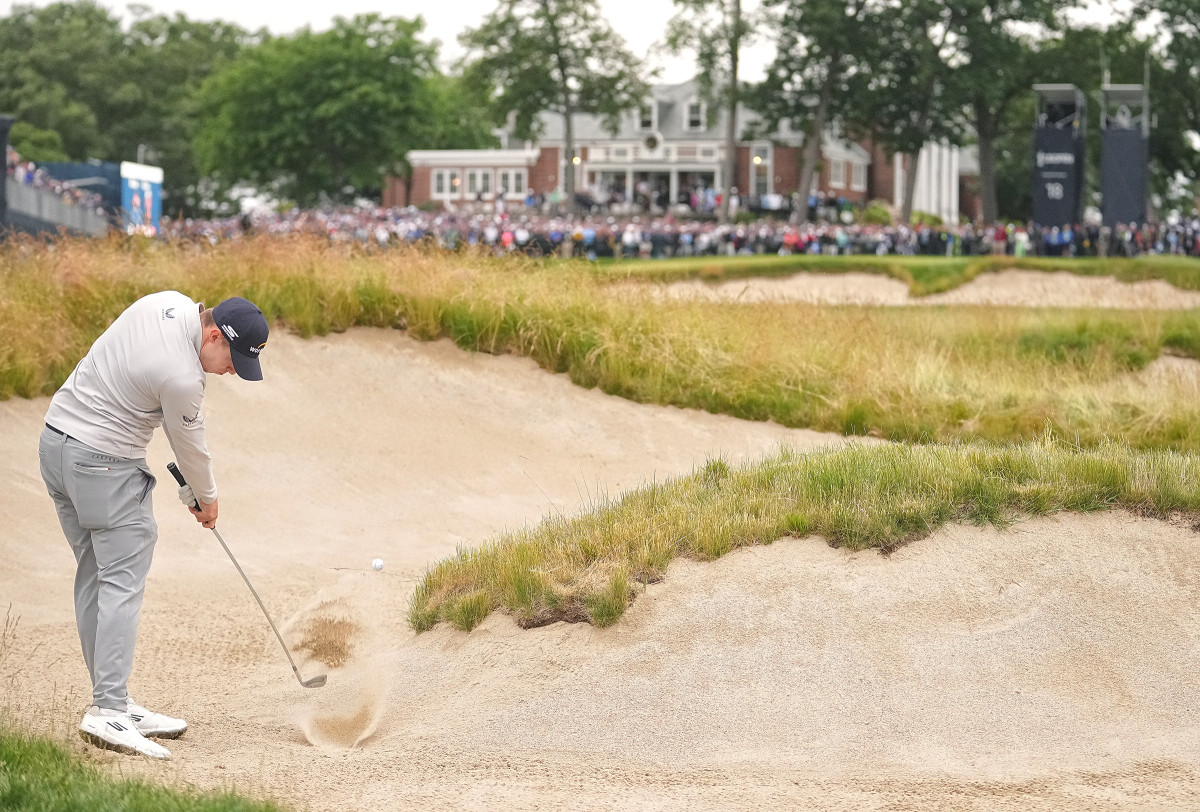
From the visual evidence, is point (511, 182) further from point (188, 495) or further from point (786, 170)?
point (188, 495)

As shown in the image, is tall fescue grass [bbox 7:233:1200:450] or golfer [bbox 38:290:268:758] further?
tall fescue grass [bbox 7:233:1200:450]

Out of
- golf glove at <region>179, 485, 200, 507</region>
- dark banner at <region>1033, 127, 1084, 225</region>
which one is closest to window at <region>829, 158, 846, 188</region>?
dark banner at <region>1033, 127, 1084, 225</region>

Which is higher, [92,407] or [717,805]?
[92,407]

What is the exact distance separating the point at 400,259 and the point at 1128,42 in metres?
59.4

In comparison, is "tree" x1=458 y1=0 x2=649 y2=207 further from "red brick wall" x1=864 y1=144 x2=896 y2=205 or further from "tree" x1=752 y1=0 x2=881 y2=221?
"red brick wall" x1=864 y1=144 x2=896 y2=205

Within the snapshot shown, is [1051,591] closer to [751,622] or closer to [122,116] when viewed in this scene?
[751,622]

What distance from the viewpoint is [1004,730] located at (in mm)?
6207

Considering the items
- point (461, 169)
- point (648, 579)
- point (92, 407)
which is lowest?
point (648, 579)

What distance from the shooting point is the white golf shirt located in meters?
5.66

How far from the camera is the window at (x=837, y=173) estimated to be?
234ft

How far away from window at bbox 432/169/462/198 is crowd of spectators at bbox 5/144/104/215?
35.0 metres

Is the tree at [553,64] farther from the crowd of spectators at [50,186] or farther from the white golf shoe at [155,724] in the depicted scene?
the white golf shoe at [155,724]

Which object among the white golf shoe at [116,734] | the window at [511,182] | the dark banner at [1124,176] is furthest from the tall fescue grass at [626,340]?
the window at [511,182]

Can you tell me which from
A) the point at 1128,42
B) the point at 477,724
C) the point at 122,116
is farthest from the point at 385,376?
the point at 122,116
